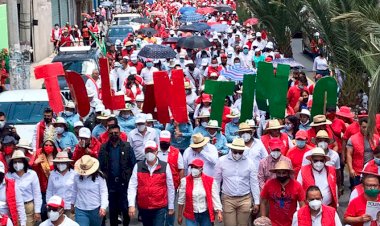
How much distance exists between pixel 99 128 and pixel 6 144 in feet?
6.07

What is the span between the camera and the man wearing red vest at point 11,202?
1080cm

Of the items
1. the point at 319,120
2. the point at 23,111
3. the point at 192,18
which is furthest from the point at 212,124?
the point at 192,18

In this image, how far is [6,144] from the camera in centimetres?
1232

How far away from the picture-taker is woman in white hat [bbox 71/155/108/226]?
11195mm

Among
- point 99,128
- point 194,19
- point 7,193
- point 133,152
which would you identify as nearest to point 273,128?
point 133,152

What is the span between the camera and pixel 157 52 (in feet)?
69.8

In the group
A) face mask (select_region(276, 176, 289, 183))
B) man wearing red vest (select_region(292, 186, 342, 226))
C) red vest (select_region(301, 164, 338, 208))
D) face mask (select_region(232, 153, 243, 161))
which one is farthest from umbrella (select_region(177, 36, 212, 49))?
man wearing red vest (select_region(292, 186, 342, 226))

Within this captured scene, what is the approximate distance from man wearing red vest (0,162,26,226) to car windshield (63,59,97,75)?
11279mm

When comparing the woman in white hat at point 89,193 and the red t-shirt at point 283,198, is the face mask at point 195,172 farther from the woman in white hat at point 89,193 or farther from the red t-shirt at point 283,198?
the woman in white hat at point 89,193

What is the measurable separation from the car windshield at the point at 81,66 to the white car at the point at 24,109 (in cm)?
463

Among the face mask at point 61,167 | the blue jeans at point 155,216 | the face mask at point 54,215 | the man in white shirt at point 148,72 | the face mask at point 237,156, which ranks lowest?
the blue jeans at point 155,216

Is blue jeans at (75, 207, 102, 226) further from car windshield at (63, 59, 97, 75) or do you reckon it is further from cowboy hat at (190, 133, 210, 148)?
car windshield at (63, 59, 97, 75)

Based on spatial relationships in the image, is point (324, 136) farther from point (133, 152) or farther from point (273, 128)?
point (133, 152)

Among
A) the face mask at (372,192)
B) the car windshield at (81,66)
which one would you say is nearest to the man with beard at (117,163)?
the face mask at (372,192)
